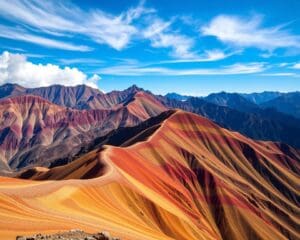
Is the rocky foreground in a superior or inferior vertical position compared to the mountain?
superior

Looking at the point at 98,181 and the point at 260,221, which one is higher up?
the point at 98,181

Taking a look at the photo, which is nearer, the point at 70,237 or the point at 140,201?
the point at 70,237

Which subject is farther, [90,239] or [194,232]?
[194,232]

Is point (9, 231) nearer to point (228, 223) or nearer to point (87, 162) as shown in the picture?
point (87, 162)

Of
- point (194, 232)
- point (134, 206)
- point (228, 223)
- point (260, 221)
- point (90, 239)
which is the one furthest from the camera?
point (260, 221)

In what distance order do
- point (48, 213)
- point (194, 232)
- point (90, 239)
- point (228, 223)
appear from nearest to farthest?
1. point (90, 239)
2. point (48, 213)
3. point (194, 232)
4. point (228, 223)

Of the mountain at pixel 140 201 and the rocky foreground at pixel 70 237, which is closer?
the rocky foreground at pixel 70 237

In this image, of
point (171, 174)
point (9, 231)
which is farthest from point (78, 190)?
point (171, 174)

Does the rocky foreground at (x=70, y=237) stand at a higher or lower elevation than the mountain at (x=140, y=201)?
higher

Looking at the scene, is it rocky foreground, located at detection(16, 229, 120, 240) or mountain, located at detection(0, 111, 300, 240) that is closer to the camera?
rocky foreground, located at detection(16, 229, 120, 240)

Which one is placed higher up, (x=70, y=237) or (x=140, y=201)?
(x=70, y=237)

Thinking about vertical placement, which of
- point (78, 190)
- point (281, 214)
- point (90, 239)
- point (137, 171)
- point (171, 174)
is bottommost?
point (281, 214)
